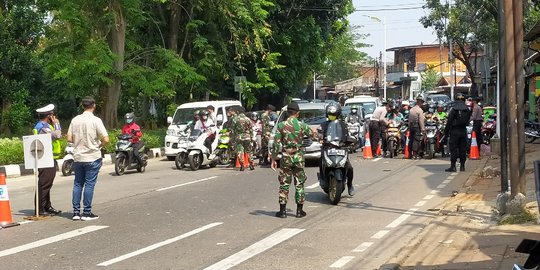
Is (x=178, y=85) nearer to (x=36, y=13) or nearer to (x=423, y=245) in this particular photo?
(x=36, y=13)

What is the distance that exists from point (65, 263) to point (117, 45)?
1848cm

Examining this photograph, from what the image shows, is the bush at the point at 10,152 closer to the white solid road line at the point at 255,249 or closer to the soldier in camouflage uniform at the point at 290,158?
the soldier in camouflage uniform at the point at 290,158

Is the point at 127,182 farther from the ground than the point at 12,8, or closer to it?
closer to it

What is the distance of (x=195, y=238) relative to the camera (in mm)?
8695

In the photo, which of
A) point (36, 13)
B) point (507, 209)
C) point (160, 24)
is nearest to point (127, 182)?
point (507, 209)

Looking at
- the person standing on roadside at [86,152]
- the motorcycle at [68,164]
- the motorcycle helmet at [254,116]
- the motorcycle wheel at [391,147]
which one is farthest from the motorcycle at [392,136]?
the person standing on roadside at [86,152]

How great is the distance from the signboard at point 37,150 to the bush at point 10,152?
8.54 metres

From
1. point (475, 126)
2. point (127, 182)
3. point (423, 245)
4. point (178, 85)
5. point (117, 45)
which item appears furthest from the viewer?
point (178, 85)

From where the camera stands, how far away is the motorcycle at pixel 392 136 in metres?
20.3

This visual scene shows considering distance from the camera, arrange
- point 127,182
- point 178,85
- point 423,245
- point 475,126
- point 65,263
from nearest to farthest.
A: 1. point 65,263
2. point 423,245
3. point 127,182
4. point 475,126
5. point 178,85

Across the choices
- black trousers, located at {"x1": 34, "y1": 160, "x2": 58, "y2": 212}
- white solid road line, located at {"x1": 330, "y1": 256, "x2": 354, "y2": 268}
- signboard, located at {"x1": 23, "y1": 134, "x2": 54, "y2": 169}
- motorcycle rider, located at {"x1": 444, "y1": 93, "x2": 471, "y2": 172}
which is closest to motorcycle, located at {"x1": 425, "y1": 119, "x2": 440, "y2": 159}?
motorcycle rider, located at {"x1": 444, "y1": 93, "x2": 471, "y2": 172}

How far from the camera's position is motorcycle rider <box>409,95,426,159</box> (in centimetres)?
1902

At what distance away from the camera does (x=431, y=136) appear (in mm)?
19406

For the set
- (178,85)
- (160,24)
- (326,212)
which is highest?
(160,24)
